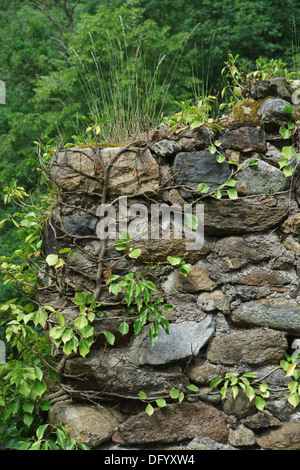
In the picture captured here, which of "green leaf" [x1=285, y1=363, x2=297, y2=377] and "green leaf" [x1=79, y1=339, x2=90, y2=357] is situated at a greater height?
"green leaf" [x1=79, y1=339, x2=90, y2=357]

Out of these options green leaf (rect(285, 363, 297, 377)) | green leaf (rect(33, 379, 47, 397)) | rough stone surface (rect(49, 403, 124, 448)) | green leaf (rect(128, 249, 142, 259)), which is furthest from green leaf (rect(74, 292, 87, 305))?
green leaf (rect(285, 363, 297, 377))

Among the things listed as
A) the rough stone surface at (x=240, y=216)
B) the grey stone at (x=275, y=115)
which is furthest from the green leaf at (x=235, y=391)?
the grey stone at (x=275, y=115)

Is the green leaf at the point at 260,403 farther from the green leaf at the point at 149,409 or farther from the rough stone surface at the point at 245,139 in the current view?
the rough stone surface at the point at 245,139

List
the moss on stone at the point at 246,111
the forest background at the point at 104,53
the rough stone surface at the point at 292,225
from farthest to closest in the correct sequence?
the forest background at the point at 104,53 → the moss on stone at the point at 246,111 → the rough stone surface at the point at 292,225

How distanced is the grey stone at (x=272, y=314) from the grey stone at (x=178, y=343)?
15 cm

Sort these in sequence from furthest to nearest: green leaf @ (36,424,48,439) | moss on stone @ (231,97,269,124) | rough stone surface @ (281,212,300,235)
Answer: moss on stone @ (231,97,269,124), rough stone surface @ (281,212,300,235), green leaf @ (36,424,48,439)

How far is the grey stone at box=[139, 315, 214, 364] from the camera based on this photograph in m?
2.03

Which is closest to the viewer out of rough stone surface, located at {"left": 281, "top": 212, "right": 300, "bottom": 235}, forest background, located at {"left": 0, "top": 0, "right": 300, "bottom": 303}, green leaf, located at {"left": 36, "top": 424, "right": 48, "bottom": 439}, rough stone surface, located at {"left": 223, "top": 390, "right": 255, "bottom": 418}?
green leaf, located at {"left": 36, "top": 424, "right": 48, "bottom": 439}

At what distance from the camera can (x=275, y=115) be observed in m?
2.14

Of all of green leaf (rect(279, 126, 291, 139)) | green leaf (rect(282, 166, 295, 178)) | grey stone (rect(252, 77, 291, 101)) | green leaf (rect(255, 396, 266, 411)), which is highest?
grey stone (rect(252, 77, 291, 101))

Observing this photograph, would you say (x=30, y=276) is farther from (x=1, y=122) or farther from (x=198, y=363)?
(x=1, y=122)

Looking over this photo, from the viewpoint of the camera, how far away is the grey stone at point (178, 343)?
203cm

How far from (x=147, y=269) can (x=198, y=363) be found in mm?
501

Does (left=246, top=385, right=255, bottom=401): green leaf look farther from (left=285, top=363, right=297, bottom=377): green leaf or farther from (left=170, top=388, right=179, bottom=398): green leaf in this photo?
(left=170, top=388, right=179, bottom=398): green leaf
